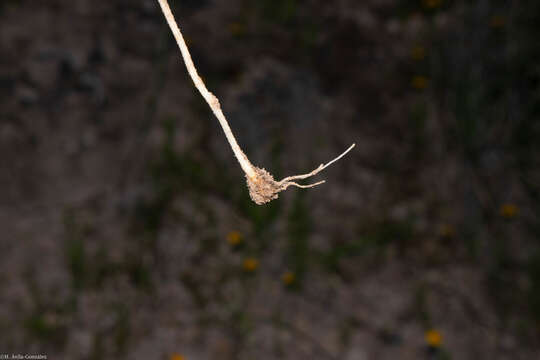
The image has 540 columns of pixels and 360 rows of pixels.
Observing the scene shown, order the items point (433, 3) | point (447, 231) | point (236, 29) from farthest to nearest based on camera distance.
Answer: point (433, 3) → point (236, 29) → point (447, 231)

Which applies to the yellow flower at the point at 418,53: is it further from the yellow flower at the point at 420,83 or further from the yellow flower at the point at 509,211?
the yellow flower at the point at 509,211

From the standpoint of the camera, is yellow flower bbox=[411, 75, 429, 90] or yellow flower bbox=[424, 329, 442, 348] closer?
yellow flower bbox=[424, 329, 442, 348]

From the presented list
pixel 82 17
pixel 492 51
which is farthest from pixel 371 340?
pixel 82 17

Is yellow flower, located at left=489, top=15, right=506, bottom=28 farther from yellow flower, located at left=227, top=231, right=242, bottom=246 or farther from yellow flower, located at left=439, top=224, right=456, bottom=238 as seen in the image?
yellow flower, located at left=227, top=231, right=242, bottom=246

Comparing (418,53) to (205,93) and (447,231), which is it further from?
(205,93)

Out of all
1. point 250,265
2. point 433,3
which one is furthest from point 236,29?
point 250,265

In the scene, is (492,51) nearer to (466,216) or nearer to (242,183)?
(466,216)

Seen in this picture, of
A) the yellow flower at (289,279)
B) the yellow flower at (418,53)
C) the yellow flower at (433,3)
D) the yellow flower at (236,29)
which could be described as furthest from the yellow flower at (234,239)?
the yellow flower at (433,3)

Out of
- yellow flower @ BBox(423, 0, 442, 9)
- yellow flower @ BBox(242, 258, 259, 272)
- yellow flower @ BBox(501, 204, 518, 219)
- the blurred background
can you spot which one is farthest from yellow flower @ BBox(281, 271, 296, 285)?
yellow flower @ BBox(423, 0, 442, 9)
